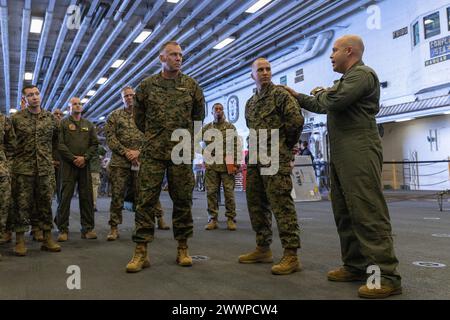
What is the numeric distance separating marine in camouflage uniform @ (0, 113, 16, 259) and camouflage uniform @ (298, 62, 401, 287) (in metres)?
2.68

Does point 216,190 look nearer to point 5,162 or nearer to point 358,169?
point 5,162

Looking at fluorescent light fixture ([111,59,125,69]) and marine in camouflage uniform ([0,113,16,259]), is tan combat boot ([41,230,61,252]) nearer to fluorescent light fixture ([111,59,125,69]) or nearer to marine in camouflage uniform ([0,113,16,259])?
marine in camouflage uniform ([0,113,16,259])

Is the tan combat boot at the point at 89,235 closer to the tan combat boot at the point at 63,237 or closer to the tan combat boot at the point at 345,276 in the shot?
the tan combat boot at the point at 63,237

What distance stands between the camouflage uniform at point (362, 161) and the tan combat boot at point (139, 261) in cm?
146

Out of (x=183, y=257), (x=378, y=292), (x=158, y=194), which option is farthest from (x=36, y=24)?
(x=378, y=292)

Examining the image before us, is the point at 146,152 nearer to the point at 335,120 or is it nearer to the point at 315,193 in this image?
the point at 335,120

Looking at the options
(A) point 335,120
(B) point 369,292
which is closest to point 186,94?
(A) point 335,120

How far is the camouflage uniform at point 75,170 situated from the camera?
4.47 metres

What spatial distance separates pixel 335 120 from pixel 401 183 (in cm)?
1267

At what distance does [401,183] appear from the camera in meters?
13.9

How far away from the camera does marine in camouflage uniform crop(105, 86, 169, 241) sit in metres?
4.36

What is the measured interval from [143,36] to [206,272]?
35.0ft

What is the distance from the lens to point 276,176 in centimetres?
285

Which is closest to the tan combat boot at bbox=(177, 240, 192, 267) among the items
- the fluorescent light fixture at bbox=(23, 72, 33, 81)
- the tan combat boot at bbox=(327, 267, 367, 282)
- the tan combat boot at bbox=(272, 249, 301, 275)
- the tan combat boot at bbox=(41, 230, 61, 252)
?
the tan combat boot at bbox=(272, 249, 301, 275)
